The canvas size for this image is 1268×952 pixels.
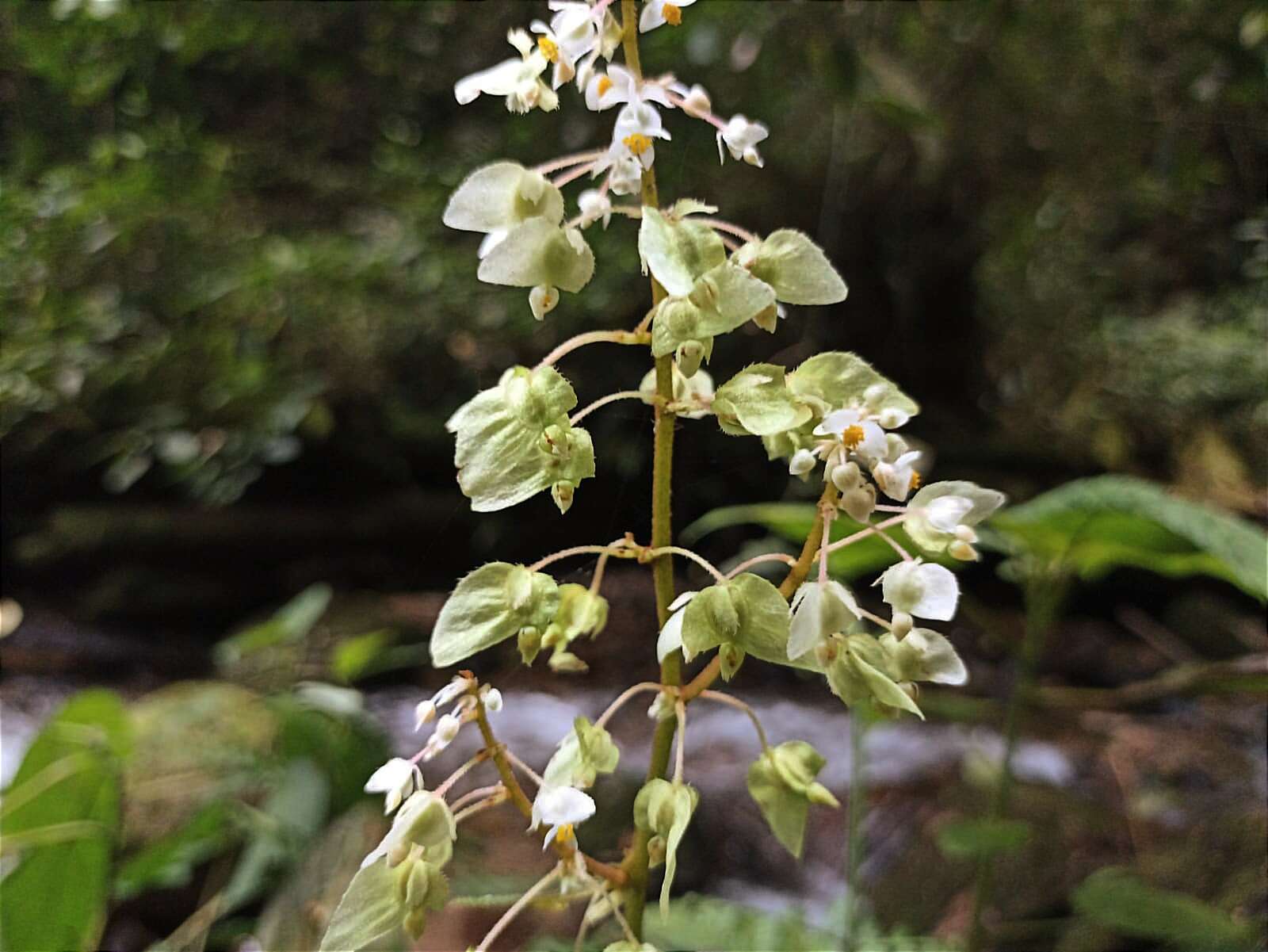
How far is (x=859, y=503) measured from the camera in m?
0.29

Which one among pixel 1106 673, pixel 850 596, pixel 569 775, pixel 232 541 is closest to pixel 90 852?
pixel 569 775

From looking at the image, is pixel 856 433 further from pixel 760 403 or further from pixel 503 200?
pixel 503 200

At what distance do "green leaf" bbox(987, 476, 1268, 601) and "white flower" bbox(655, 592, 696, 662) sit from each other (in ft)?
1.38

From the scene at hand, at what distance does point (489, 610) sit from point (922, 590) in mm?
176

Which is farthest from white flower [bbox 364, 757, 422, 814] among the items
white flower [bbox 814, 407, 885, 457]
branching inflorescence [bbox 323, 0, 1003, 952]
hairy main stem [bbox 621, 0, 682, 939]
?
white flower [bbox 814, 407, 885, 457]

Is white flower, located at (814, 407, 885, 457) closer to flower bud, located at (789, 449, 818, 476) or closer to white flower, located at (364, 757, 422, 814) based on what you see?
flower bud, located at (789, 449, 818, 476)

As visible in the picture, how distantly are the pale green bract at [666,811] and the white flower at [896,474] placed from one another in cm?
15

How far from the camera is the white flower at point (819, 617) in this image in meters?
0.29

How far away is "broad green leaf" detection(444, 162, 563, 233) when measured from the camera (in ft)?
1.04

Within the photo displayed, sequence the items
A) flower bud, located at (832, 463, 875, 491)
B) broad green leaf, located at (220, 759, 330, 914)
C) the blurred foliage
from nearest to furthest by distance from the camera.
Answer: flower bud, located at (832, 463, 875, 491) < broad green leaf, located at (220, 759, 330, 914) < the blurred foliage

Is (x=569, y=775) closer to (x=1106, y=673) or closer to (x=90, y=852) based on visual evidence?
(x=90, y=852)

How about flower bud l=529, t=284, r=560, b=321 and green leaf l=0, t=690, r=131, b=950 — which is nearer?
flower bud l=529, t=284, r=560, b=321

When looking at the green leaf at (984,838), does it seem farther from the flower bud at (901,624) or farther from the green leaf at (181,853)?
the green leaf at (181,853)

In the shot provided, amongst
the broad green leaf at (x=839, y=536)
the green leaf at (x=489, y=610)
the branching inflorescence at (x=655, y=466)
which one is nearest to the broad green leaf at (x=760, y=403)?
the branching inflorescence at (x=655, y=466)
